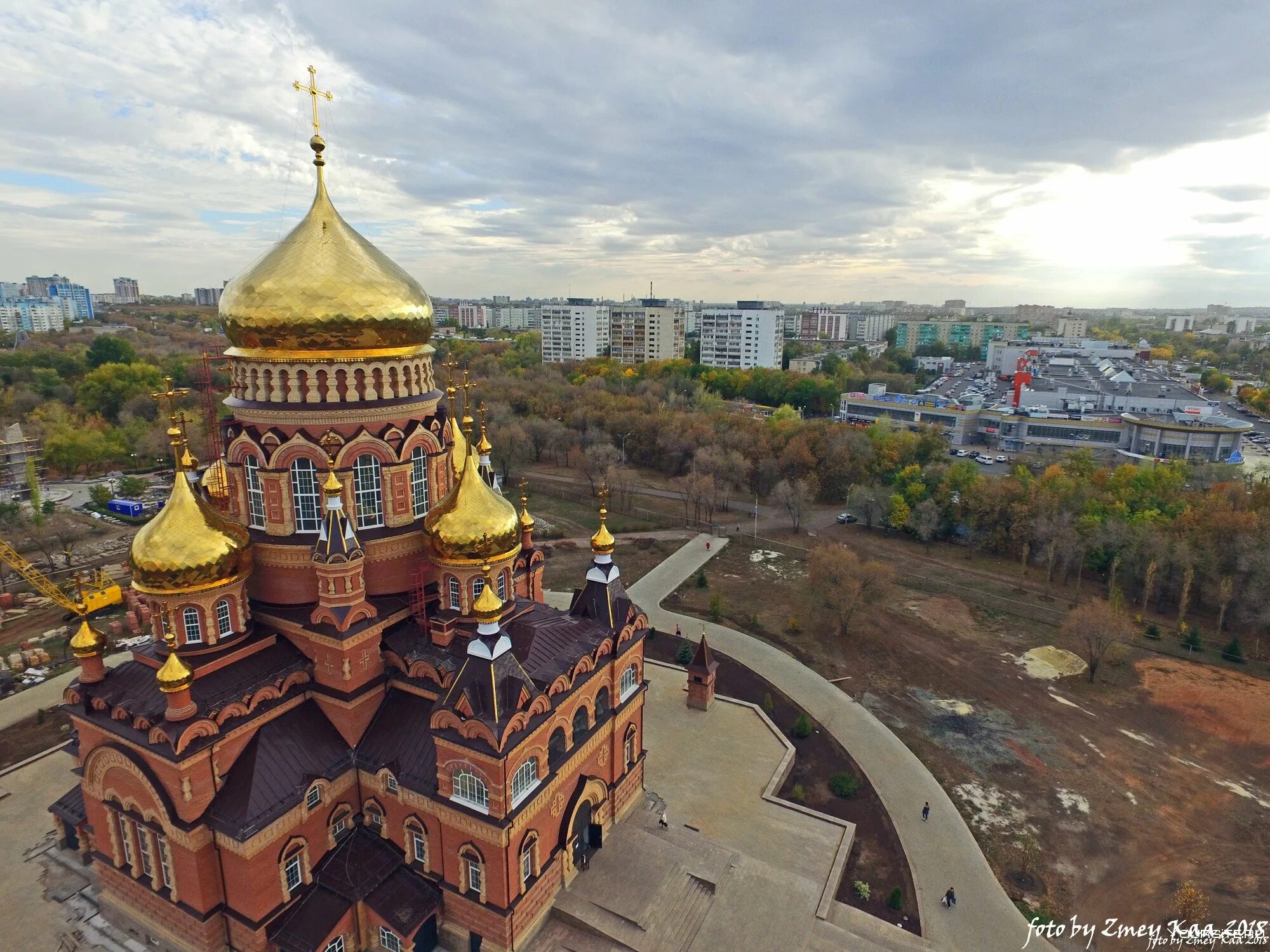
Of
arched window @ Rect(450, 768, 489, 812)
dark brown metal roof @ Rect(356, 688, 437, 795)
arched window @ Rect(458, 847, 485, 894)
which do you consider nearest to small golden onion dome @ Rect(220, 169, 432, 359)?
dark brown metal roof @ Rect(356, 688, 437, 795)

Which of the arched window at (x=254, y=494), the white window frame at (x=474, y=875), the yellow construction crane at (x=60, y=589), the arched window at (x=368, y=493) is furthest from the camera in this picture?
the yellow construction crane at (x=60, y=589)

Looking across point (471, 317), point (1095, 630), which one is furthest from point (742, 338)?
point (471, 317)

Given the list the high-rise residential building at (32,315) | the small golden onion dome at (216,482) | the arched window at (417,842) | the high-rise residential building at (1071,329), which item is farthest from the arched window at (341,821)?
the high-rise residential building at (1071,329)

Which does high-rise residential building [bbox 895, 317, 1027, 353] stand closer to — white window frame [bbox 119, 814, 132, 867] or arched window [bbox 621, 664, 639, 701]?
arched window [bbox 621, 664, 639, 701]

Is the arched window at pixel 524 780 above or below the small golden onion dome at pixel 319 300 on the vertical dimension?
below

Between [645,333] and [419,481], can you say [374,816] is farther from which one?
[645,333]

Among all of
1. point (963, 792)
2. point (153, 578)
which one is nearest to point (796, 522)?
point (963, 792)

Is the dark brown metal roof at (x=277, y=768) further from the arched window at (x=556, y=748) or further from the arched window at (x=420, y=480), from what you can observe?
the arched window at (x=420, y=480)
